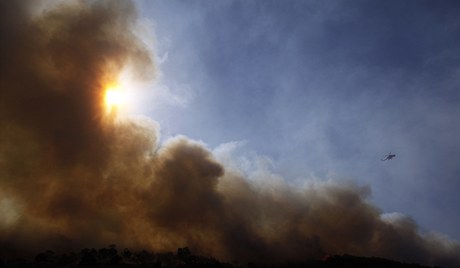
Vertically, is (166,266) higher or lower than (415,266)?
lower

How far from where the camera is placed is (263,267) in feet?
503

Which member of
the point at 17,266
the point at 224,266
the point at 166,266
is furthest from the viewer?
the point at 224,266

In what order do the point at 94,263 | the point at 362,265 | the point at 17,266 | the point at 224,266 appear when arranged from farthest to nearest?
the point at 362,265 < the point at 224,266 < the point at 94,263 < the point at 17,266

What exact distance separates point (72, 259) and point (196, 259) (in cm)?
4823

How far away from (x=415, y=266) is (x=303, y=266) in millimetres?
51554

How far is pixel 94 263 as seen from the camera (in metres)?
114

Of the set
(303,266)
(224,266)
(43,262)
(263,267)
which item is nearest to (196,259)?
(224,266)

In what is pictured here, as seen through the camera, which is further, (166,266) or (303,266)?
(303,266)

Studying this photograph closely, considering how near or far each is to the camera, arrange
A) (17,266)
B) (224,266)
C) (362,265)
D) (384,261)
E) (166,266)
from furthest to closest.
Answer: (384,261)
(362,265)
(224,266)
(166,266)
(17,266)

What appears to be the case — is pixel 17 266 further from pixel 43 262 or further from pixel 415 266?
pixel 415 266

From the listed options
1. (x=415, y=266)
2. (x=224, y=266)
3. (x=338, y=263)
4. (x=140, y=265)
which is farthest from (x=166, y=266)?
(x=415, y=266)

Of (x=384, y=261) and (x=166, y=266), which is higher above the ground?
(x=384, y=261)


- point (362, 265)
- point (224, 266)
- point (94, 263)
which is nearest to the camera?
point (94, 263)

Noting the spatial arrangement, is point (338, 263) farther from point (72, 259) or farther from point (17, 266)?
point (17, 266)
